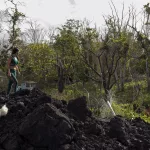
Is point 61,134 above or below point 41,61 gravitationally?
below

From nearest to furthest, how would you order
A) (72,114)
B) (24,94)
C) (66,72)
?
(72,114)
(24,94)
(66,72)

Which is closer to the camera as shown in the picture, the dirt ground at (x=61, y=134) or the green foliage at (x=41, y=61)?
the dirt ground at (x=61, y=134)

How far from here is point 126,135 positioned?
409 centimetres

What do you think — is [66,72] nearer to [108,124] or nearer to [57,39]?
[57,39]

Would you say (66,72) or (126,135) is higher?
(66,72)

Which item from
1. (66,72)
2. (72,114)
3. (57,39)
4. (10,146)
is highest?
(57,39)

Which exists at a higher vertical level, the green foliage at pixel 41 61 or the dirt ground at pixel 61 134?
the green foliage at pixel 41 61

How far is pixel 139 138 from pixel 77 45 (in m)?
11.9

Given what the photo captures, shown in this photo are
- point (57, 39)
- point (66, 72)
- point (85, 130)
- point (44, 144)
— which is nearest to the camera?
point (44, 144)

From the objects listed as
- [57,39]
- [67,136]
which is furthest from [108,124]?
[57,39]

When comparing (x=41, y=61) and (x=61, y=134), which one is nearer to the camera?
(x=61, y=134)

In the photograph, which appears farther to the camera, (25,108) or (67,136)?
(25,108)

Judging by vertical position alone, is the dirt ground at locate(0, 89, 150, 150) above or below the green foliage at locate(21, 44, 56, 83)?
below

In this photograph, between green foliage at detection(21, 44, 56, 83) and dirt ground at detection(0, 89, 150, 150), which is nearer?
dirt ground at detection(0, 89, 150, 150)
